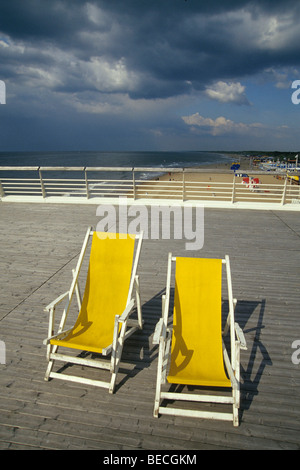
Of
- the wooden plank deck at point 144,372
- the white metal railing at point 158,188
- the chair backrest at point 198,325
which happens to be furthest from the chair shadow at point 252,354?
the white metal railing at point 158,188

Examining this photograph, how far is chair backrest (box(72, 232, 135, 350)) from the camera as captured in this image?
2.28m

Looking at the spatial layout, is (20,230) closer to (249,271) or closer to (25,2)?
(249,271)

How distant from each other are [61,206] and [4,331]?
570 cm

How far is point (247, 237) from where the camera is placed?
5.19 metres

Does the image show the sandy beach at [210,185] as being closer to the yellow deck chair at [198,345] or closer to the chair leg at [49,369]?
the yellow deck chair at [198,345]

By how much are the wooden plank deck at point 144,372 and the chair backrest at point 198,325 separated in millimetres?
264

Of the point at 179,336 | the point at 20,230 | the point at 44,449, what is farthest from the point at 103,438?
the point at 20,230

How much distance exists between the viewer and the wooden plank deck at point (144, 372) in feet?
5.13

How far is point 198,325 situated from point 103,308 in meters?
0.88

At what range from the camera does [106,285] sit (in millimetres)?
2533

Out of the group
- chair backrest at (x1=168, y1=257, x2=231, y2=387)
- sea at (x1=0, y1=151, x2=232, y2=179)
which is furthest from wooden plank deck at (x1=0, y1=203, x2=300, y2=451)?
sea at (x1=0, y1=151, x2=232, y2=179)

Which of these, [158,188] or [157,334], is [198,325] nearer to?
[157,334]
